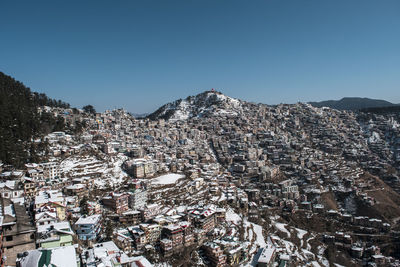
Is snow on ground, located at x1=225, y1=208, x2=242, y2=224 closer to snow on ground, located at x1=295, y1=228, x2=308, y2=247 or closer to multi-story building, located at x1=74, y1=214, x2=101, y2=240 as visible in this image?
snow on ground, located at x1=295, y1=228, x2=308, y2=247

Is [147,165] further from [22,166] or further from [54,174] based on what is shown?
[22,166]

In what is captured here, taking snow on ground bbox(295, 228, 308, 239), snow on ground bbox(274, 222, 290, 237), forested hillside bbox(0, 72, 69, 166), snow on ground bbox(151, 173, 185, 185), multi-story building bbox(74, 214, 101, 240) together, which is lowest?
snow on ground bbox(295, 228, 308, 239)

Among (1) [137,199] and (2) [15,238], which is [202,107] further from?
(2) [15,238]

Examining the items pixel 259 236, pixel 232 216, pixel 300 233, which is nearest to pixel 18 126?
pixel 232 216

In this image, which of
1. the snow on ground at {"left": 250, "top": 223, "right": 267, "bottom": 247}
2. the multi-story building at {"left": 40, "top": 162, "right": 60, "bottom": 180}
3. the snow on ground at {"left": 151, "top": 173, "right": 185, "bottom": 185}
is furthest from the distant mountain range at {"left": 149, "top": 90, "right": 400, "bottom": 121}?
the multi-story building at {"left": 40, "top": 162, "right": 60, "bottom": 180}

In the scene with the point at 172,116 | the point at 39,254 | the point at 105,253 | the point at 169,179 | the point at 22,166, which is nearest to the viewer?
the point at 39,254

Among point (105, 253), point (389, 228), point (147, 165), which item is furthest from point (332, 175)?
point (105, 253)
